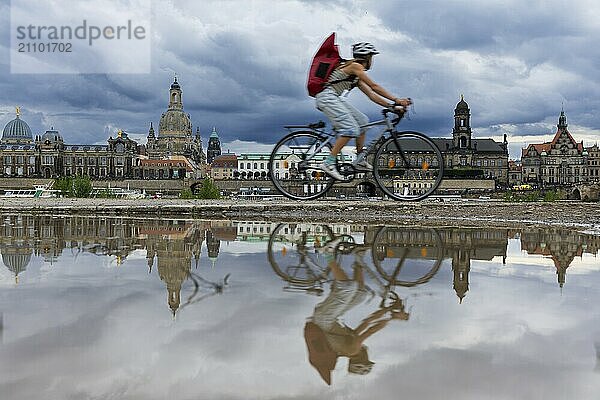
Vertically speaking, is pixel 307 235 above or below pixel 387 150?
below

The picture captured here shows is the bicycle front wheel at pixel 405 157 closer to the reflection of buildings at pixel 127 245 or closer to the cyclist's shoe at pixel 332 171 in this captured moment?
the cyclist's shoe at pixel 332 171

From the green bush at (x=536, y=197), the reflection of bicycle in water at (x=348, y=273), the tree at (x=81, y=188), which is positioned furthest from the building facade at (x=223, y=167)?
the reflection of bicycle in water at (x=348, y=273)

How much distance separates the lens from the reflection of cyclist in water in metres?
3.33

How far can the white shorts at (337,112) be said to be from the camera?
8211mm

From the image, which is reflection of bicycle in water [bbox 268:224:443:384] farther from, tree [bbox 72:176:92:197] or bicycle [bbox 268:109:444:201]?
tree [bbox 72:176:92:197]

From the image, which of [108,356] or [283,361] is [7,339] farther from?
[283,361]

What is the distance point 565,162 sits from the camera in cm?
Result: 17175

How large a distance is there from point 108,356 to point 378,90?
576 cm

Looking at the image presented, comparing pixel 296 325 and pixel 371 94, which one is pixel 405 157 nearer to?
pixel 371 94

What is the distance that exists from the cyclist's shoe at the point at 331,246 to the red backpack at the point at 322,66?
2.18 metres

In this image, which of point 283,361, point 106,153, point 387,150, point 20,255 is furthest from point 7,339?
point 106,153

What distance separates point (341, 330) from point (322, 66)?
5.13 meters

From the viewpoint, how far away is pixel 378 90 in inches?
321

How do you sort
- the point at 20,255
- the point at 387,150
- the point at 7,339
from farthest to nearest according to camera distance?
the point at 387,150 → the point at 20,255 → the point at 7,339
